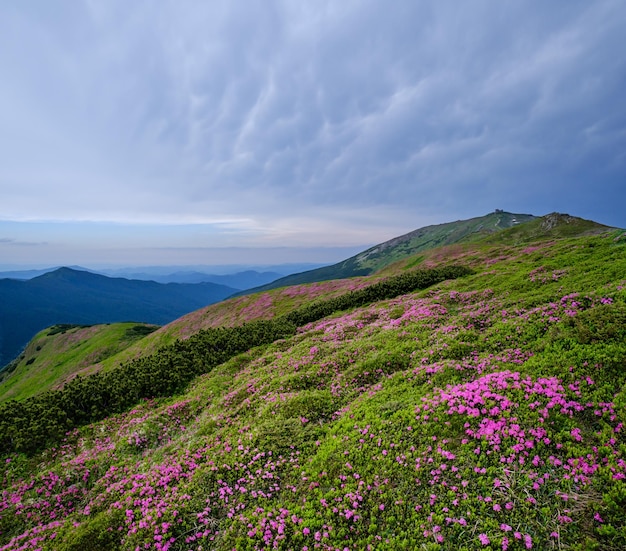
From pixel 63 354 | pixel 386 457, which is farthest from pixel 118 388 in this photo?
pixel 63 354

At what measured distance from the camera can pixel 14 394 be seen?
88312 mm

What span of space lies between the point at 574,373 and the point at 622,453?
325 cm

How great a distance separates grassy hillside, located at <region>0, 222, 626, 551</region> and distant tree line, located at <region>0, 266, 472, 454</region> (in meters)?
1.49

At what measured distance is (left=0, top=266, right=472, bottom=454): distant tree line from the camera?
55.3ft

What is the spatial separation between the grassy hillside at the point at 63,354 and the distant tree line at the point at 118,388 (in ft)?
220

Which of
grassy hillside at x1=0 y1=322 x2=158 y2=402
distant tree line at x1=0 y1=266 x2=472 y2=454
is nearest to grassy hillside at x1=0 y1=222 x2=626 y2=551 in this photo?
distant tree line at x1=0 y1=266 x2=472 y2=454

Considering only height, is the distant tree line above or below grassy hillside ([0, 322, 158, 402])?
above

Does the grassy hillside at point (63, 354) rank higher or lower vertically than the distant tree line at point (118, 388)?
lower

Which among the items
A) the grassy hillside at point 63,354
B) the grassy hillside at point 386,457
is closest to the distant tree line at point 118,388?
the grassy hillside at point 386,457

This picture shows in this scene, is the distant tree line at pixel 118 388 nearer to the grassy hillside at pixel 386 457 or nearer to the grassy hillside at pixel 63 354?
the grassy hillside at pixel 386 457

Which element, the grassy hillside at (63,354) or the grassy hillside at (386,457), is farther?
the grassy hillside at (63,354)

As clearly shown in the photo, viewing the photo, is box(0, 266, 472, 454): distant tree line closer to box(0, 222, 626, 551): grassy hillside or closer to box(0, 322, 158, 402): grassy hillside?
box(0, 222, 626, 551): grassy hillside

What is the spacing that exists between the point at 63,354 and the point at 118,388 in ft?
361

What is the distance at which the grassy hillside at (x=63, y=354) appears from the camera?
86875 millimetres
